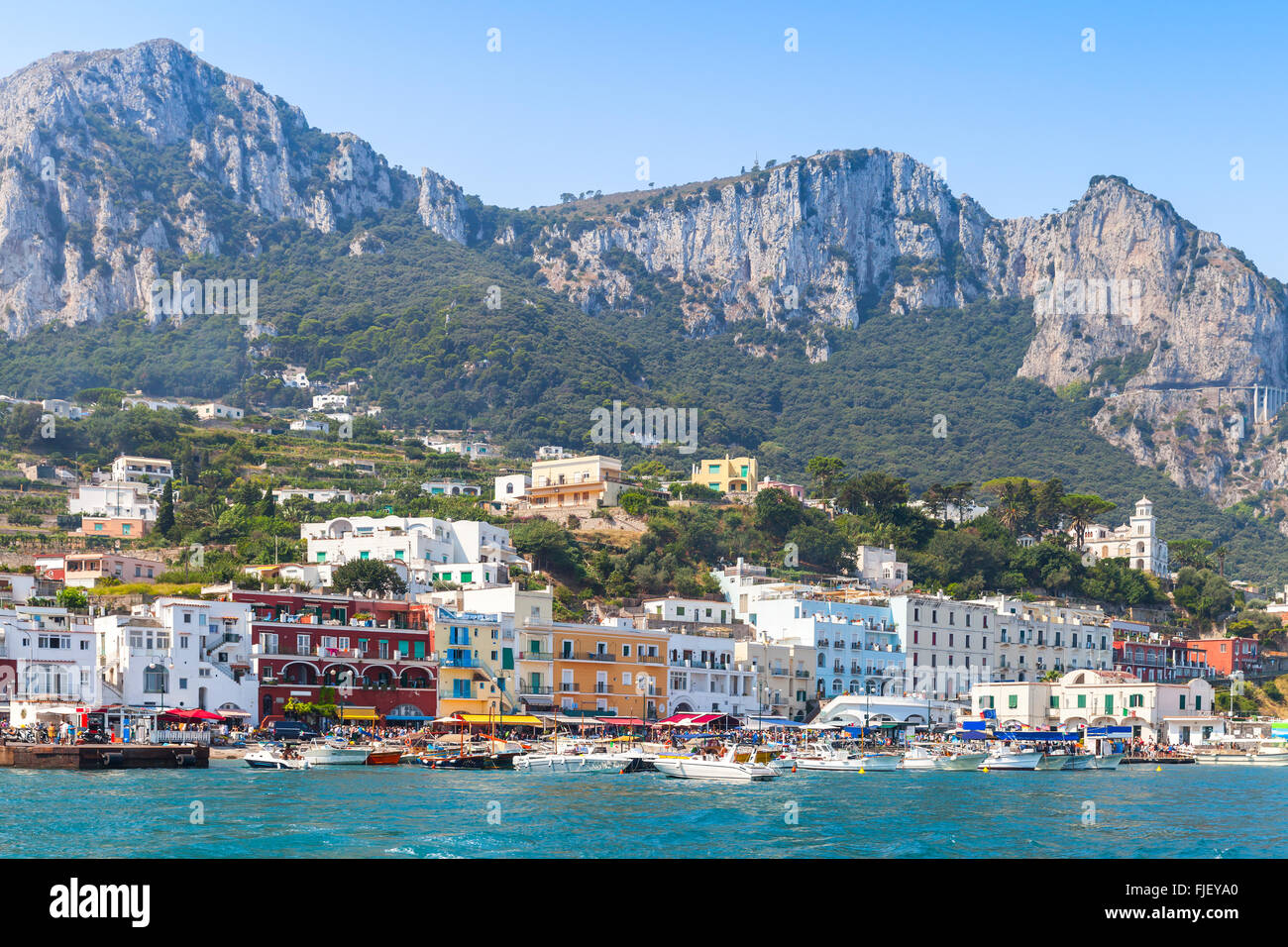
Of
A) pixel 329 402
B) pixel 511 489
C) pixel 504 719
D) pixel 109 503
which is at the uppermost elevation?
pixel 329 402

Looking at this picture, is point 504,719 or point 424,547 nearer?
point 504,719

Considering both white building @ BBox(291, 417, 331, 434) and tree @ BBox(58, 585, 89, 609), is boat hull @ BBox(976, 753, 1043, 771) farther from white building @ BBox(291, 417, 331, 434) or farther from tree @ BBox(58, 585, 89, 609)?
white building @ BBox(291, 417, 331, 434)

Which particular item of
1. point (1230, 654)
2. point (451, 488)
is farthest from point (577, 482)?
point (1230, 654)

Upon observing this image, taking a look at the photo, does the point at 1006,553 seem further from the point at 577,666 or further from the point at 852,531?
the point at 577,666

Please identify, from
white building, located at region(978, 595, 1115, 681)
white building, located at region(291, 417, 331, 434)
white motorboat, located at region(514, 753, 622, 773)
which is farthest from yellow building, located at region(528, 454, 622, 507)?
white motorboat, located at region(514, 753, 622, 773)

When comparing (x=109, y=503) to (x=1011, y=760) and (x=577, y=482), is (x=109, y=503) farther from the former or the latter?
(x=1011, y=760)

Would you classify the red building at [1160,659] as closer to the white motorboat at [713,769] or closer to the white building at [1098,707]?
the white building at [1098,707]
